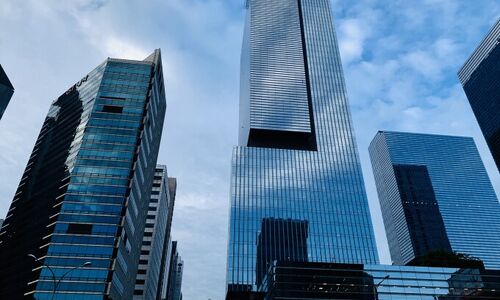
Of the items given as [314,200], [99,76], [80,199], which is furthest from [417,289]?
[99,76]

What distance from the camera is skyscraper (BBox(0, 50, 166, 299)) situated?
96.4m

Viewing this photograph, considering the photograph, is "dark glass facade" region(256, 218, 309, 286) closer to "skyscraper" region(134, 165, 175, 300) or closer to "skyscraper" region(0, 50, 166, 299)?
"skyscraper" region(0, 50, 166, 299)

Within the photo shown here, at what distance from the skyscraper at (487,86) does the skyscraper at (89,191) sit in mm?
136413

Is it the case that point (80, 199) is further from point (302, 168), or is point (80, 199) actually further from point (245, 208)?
point (302, 168)

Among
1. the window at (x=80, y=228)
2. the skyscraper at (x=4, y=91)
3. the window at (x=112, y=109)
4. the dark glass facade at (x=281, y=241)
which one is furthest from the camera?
the dark glass facade at (x=281, y=241)

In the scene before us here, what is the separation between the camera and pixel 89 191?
346 feet

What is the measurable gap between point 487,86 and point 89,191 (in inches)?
6452

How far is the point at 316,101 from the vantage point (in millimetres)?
186750

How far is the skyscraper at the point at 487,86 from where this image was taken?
551ft

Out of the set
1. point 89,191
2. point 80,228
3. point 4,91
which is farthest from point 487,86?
point 4,91

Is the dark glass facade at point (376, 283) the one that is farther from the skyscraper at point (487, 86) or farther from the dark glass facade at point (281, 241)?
the skyscraper at point (487, 86)

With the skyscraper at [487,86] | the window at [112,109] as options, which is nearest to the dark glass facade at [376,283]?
the window at [112,109]

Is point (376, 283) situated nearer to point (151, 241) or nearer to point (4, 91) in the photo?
point (4, 91)

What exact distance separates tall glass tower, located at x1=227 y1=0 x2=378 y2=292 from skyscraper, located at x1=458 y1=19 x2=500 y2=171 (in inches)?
2232
